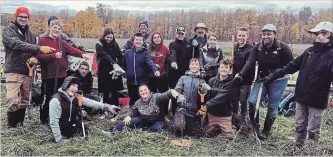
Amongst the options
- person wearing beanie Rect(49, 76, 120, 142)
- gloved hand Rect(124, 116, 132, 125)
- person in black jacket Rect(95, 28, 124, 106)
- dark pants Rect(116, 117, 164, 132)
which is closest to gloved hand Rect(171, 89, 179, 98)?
dark pants Rect(116, 117, 164, 132)

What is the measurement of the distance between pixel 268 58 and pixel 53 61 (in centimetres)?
369

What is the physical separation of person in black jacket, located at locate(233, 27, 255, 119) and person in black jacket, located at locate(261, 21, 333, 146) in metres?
0.94

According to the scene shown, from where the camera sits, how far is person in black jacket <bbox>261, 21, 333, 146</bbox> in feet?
16.3

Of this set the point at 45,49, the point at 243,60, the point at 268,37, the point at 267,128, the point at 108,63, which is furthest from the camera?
the point at 108,63

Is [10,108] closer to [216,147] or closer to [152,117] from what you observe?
[152,117]

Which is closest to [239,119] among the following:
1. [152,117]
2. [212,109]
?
[212,109]

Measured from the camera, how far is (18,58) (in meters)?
6.08

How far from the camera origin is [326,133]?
21.9 ft

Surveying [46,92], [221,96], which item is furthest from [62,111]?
[221,96]

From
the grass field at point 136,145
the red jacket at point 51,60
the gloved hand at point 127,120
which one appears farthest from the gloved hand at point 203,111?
the red jacket at point 51,60

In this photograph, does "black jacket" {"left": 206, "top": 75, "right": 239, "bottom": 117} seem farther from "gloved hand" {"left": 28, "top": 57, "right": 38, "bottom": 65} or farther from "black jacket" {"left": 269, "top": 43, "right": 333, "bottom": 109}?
"gloved hand" {"left": 28, "top": 57, "right": 38, "bottom": 65}

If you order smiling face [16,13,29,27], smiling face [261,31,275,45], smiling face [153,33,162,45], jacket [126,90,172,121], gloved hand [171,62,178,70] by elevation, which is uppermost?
smiling face [16,13,29,27]

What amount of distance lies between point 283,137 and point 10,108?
4.76m

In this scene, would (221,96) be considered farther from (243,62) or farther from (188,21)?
(188,21)
